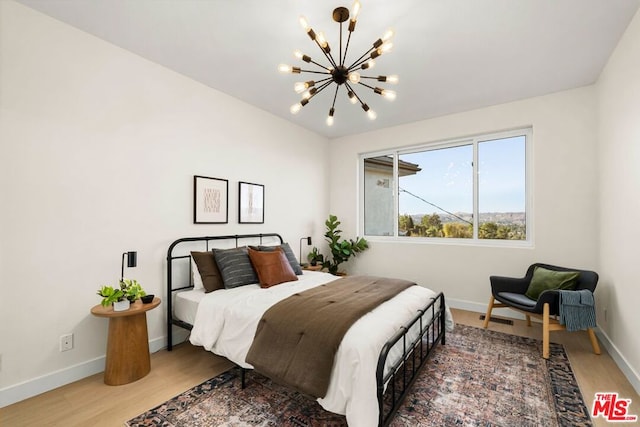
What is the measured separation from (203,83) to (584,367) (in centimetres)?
474

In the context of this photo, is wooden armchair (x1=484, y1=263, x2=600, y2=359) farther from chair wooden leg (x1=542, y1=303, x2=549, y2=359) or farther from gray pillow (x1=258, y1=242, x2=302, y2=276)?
gray pillow (x1=258, y1=242, x2=302, y2=276)

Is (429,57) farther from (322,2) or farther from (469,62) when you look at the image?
(322,2)

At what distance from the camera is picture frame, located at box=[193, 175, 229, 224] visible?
3.24m

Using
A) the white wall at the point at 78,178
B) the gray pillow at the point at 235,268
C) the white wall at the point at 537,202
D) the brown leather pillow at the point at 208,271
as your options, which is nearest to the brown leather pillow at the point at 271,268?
the gray pillow at the point at 235,268

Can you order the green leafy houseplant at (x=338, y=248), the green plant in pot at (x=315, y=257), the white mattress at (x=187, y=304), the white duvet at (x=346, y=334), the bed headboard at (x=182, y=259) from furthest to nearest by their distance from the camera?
the green leafy houseplant at (x=338, y=248) < the green plant in pot at (x=315, y=257) < the bed headboard at (x=182, y=259) < the white mattress at (x=187, y=304) < the white duvet at (x=346, y=334)

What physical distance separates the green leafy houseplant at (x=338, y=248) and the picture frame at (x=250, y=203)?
4.77ft

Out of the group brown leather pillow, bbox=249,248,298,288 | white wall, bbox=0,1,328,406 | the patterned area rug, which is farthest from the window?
white wall, bbox=0,1,328,406

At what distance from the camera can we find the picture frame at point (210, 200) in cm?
324

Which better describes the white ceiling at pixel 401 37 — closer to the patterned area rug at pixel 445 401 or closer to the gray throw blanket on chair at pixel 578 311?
the gray throw blanket on chair at pixel 578 311

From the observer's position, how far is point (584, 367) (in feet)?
8.37

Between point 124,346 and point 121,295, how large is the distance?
0.42 meters

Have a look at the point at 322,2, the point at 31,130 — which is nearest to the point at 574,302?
the point at 322,2

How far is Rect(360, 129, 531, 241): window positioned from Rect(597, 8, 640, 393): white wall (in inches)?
34.9

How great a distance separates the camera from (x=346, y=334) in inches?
70.2
